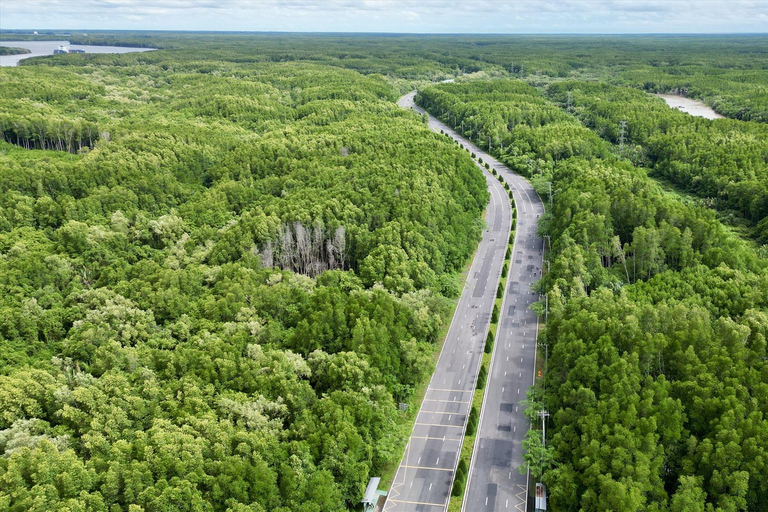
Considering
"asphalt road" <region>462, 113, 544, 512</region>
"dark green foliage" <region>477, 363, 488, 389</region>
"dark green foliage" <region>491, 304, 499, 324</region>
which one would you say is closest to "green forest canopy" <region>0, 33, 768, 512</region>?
"asphalt road" <region>462, 113, 544, 512</region>

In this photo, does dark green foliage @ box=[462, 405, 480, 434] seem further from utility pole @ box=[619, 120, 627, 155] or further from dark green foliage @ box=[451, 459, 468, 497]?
utility pole @ box=[619, 120, 627, 155]

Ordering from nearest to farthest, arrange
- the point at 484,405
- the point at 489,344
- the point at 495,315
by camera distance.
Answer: the point at 484,405 < the point at 489,344 < the point at 495,315

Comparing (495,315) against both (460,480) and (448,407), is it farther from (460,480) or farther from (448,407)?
(460,480)

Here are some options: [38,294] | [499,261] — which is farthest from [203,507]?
[499,261]

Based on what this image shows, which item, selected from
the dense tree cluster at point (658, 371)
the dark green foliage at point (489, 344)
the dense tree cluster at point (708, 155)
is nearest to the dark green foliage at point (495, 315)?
the dark green foliage at point (489, 344)

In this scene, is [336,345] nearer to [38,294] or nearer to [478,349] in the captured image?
[478,349]

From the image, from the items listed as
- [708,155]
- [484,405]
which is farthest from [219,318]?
[708,155]
